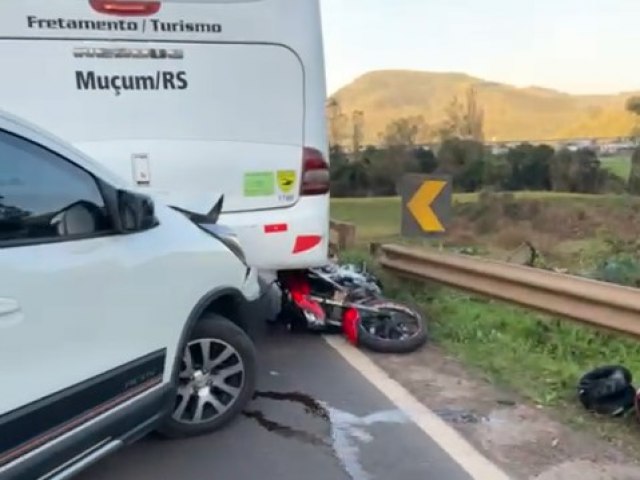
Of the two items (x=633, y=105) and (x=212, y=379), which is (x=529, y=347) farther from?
(x=633, y=105)

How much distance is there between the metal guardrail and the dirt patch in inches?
32.1

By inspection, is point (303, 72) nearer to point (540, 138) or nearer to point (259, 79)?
point (259, 79)

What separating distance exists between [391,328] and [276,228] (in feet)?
4.07

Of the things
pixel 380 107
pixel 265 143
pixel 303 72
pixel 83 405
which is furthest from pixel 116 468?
pixel 380 107

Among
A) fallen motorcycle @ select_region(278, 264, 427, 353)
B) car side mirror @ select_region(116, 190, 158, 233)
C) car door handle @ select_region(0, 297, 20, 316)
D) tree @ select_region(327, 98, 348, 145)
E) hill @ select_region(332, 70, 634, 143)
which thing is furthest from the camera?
hill @ select_region(332, 70, 634, 143)

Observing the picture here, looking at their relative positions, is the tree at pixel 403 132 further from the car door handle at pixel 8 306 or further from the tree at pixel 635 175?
the car door handle at pixel 8 306

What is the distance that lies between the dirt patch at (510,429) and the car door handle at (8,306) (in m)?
2.55

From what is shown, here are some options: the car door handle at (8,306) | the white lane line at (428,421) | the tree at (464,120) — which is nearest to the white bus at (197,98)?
the white lane line at (428,421)

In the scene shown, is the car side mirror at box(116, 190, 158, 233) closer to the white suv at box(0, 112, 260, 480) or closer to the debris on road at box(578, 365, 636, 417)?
the white suv at box(0, 112, 260, 480)

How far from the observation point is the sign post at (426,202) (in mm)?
8672

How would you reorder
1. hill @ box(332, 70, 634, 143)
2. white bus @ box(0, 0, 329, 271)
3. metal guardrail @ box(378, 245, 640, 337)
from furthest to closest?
1. hill @ box(332, 70, 634, 143)
2. white bus @ box(0, 0, 329, 271)
3. metal guardrail @ box(378, 245, 640, 337)

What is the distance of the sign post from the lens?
28.5ft

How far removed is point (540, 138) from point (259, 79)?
19560mm

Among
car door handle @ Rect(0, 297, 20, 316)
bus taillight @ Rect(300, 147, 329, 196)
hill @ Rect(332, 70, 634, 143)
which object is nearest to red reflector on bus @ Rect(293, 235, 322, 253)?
bus taillight @ Rect(300, 147, 329, 196)
